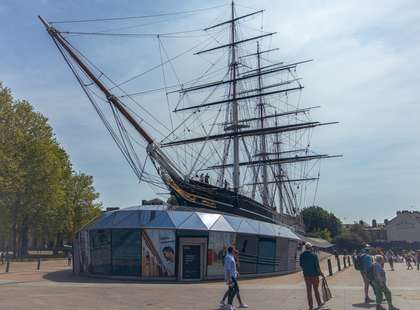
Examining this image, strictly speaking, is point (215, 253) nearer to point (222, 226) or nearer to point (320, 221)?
point (222, 226)

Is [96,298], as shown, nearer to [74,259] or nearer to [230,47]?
[74,259]

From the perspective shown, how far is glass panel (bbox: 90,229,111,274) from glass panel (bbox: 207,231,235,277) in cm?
477

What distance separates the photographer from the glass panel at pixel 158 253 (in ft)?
76.5

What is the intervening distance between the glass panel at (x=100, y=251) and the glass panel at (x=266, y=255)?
7.89 metres

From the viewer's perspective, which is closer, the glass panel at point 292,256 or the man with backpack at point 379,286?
→ the man with backpack at point 379,286

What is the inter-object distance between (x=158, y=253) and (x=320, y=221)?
Answer: 90.2m

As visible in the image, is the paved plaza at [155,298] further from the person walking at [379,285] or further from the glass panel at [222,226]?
the glass panel at [222,226]

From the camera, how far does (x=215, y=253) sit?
24.0 meters

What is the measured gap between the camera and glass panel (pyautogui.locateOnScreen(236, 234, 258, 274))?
25534 millimetres

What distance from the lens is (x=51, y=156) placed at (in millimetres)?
45281

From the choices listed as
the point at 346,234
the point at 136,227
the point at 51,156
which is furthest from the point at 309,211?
the point at 136,227

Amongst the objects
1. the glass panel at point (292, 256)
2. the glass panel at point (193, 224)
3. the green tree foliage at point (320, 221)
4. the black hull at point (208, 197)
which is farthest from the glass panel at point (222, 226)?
the green tree foliage at point (320, 221)

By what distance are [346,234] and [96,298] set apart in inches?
3974

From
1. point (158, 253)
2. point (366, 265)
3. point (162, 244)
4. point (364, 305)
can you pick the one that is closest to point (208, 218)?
point (162, 244)
